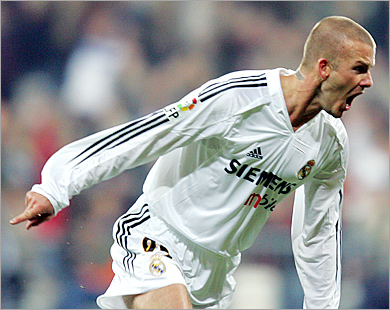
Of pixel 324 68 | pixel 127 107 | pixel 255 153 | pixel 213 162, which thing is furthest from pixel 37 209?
pixel 127 107

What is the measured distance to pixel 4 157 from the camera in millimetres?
3709

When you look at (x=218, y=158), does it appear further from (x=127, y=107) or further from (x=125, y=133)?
(x=127, y=107)

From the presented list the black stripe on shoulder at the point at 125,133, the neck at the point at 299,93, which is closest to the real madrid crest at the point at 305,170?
the neck at the point at 299,93

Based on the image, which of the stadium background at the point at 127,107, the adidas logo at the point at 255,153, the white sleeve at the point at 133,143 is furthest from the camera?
the stadium background at the point at 127,107

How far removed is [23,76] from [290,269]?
2.19 meters

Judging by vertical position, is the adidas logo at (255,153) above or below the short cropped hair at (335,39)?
below

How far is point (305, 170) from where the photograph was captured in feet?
7.27

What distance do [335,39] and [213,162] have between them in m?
0.64

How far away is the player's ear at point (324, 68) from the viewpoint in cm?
208

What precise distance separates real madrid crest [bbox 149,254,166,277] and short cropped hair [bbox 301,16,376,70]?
920mm

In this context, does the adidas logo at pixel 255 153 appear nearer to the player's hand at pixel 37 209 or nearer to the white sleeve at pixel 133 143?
the white sleeve at pixel 133 143

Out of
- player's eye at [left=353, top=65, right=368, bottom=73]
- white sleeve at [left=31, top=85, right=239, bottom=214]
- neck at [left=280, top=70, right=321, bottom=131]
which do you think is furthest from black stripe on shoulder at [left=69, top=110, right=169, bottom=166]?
player's eye at [left=353, top=65, right=368, bottom=73]

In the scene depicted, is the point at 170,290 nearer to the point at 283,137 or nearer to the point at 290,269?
the point at 283,137

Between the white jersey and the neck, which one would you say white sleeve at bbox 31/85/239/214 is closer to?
the white jersey
